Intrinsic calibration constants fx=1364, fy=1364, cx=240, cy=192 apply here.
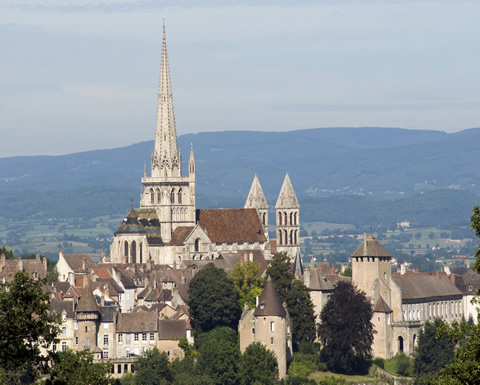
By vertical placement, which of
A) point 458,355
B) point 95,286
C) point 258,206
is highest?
point 258,206

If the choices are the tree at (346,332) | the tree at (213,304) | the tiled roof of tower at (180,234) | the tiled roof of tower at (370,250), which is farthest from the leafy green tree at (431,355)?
the tiled roof of tower at (180,234)

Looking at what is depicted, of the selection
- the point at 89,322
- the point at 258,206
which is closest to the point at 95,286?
the point at 89,322

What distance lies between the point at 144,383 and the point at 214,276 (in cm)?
1720

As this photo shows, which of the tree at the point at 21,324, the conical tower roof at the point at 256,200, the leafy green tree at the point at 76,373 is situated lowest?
the leafy green tree at the point at 76,373

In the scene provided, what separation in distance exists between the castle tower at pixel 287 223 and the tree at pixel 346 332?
172 ft

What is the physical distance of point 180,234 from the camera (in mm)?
159125

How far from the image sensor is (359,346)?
11450 centimetres

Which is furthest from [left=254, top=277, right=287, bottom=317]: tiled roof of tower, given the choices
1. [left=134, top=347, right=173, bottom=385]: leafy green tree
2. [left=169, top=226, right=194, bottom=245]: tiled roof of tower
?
[left=169, top=226, right=194, bottom=245]: tiled roof of tower

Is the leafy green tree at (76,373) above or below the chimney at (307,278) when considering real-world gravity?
below

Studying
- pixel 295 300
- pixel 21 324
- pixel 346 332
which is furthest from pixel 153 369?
pixel 21 324

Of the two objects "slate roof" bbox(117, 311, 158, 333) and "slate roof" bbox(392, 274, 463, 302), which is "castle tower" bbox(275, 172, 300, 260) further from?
"slate roof" bbox(117, 311, 158, 333)

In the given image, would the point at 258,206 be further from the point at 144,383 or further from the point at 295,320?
the point at 144,383

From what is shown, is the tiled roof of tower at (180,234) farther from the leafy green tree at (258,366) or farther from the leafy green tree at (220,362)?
the leafy green tree at (258,366)

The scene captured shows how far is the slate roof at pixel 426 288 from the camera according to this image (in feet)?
414
